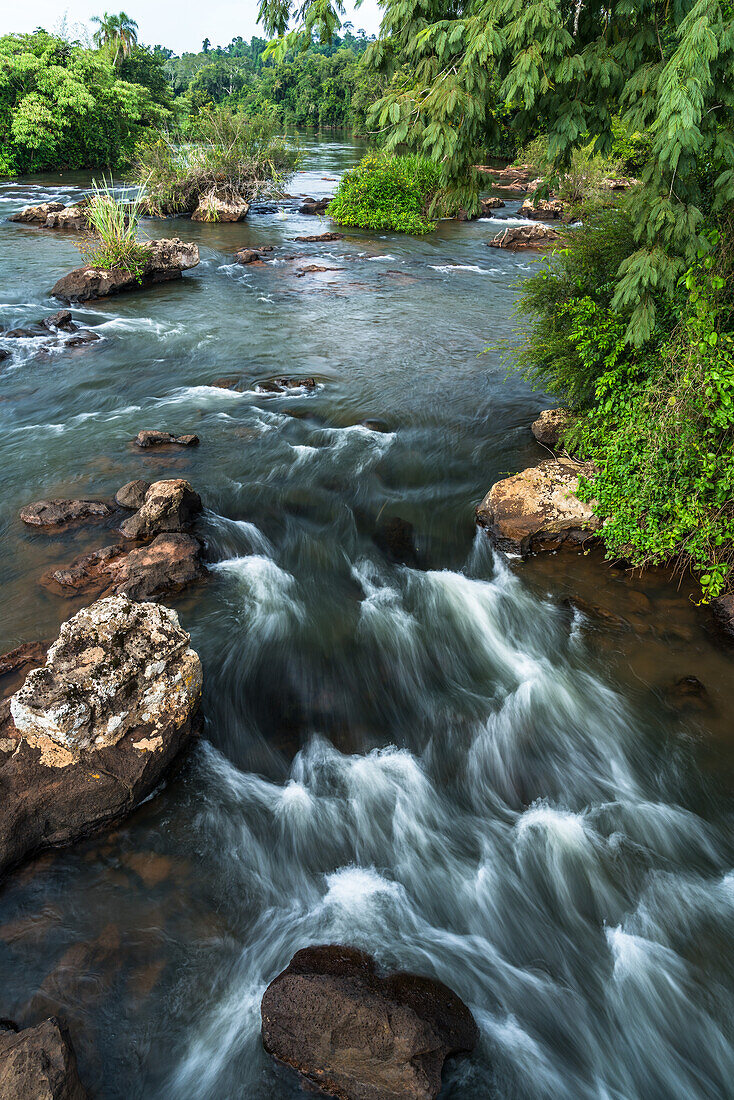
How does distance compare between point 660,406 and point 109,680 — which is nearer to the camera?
point 109,680

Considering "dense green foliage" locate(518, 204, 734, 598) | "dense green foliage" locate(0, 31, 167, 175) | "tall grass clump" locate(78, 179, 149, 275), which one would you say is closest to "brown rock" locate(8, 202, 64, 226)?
"tall grass clump" locate(78, 179, 149, 275)

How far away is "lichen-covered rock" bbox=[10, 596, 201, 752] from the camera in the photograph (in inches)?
181

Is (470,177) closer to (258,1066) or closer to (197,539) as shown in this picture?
(197,539)

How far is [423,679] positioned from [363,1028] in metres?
3.38

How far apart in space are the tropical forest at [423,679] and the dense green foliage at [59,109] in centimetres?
3389

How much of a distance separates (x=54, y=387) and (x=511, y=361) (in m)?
9.21

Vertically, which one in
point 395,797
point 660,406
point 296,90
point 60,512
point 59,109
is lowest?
point 395,797

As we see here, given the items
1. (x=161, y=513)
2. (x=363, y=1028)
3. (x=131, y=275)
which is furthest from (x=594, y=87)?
(x=131, y=275)

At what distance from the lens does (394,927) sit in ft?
14.5

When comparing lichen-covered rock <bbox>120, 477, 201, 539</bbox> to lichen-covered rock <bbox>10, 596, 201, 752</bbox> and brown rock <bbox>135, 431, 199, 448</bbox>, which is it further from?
lichen-covered rock <bbox>10, 596, 201, 752</bbox>

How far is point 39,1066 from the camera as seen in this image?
123 inches

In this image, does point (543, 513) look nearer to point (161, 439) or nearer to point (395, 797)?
point (395, 797)

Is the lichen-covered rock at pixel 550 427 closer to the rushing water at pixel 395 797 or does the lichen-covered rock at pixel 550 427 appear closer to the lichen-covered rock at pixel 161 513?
the rushing water at pixel 395 797

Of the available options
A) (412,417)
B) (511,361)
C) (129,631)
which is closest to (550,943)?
(129,631)
